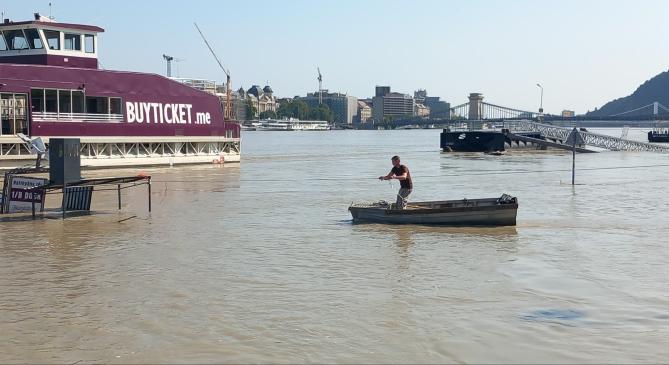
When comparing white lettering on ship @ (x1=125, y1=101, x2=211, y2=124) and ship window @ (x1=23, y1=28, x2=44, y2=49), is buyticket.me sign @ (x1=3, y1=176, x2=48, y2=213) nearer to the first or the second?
ship window @ (x1=23, y1=28, x2=44, y2=49)

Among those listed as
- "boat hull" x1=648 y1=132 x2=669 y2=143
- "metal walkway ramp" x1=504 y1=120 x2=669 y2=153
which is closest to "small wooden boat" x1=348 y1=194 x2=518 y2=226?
"metal walkway ramp" x1=504 y1=120 x2=669 y2=153

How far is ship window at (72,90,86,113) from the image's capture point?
1720 inches

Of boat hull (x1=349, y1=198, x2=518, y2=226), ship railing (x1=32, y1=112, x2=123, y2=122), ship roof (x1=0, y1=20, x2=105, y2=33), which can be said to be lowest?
boat hull (x1=349, y1=198, x2=518, y2=226)

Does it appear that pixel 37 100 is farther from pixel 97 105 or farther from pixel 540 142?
pixel 540 142

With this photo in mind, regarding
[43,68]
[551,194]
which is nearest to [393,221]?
[551,194]

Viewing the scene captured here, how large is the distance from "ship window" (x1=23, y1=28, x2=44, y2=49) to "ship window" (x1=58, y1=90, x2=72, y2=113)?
9.73 feet

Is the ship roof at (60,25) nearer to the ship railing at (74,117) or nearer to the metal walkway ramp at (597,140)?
the ship railing at (74,117)

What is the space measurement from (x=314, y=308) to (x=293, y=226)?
10.4 metres

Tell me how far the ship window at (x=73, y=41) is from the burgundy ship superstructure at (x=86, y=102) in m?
0.06

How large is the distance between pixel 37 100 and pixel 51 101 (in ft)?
2.63

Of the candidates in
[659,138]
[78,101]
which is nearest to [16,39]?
[78,101]

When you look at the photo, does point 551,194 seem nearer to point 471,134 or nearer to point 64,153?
point 64,153

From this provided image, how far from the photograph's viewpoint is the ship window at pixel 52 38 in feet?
140

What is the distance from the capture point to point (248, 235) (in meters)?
20.7
